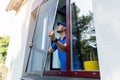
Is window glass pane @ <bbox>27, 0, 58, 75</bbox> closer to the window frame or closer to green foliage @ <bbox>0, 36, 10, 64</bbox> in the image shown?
the window frame

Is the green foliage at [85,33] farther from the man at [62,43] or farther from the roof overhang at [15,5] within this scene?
the roof overhang at [15,5]

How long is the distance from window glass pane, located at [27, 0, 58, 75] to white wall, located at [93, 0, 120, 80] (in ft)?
4.82

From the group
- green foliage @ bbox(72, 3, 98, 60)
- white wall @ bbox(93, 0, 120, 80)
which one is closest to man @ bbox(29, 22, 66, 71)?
green foliage @ bbox(72, 3, 98, 60)

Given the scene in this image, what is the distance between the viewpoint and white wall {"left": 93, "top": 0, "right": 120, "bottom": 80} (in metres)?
1.31

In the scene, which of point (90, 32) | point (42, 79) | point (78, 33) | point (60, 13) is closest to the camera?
point (90, 32)

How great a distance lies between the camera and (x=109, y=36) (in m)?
1.39

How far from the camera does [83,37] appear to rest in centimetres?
223

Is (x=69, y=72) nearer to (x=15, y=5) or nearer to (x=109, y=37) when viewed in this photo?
(x=109, y=37)

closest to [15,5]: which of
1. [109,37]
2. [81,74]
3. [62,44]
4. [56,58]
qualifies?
[56,58]

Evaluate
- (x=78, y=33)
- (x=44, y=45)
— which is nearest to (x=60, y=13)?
(x=44, y=45)

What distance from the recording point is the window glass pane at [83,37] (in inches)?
80.5

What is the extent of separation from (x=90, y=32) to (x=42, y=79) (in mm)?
951

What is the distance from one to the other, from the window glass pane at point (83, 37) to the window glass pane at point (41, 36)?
1.69ft

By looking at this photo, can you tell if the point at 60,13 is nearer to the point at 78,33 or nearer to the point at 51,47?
the point at 51,47
